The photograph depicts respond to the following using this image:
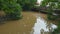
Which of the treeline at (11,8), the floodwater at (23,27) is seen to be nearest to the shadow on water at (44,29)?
the floodwater at (23,27)

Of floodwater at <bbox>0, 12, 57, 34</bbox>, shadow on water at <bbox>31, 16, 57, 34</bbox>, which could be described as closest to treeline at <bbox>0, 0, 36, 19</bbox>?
floodwater at <bbox>0, 12, 57, 34</bbox>

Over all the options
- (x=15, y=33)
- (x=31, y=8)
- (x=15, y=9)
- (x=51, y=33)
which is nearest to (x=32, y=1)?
(x=31, y=8)

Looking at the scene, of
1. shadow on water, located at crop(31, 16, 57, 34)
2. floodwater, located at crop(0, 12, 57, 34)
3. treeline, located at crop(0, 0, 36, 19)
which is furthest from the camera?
treeline, located at crop(0, 0, 36, 19)

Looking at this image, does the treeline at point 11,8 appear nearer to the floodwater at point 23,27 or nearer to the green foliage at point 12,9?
the green foliage at point 12,9

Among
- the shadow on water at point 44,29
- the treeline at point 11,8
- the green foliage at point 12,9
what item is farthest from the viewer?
the green foliage at point 12,9

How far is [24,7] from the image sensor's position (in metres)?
17.1

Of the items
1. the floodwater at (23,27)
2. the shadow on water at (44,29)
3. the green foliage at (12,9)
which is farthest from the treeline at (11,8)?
the shadow on water at (44,29)

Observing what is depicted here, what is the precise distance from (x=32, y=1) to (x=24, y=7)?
3.67ft

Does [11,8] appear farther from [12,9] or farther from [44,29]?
[44,29]

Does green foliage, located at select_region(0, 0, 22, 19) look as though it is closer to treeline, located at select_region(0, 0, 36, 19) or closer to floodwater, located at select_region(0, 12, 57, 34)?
treeline, located at select_region(0, 0, 36, 19)

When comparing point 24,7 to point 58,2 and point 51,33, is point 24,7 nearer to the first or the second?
point 51,33

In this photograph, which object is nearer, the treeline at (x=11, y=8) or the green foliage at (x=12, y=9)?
the treeline at (x=11, y=8)

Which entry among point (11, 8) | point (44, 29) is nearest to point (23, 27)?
point (44, 29)

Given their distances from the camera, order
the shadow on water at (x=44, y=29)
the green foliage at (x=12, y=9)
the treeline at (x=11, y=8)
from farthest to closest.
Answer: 1. the green foliage at (x=12, y=9)
2. the treeline at (x=11, y=8)
3. the shadow on water at (x=44, y=29)
